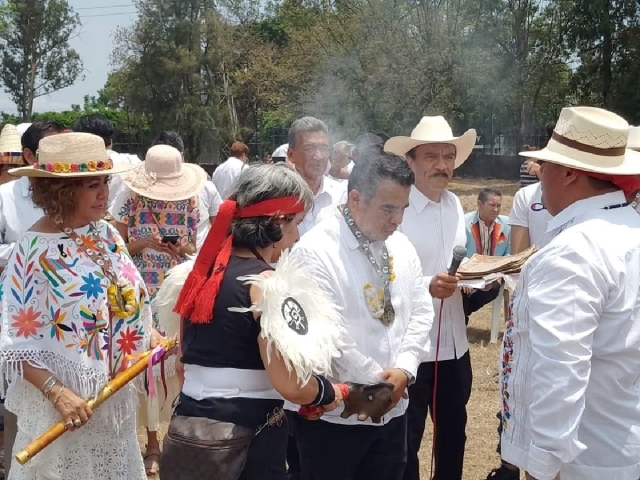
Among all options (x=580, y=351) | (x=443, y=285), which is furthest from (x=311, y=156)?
(x=580, y=351)

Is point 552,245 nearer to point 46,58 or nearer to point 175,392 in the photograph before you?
point 175,392

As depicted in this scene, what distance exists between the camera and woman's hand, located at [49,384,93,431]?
9.95 ft

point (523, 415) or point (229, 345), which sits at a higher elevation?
point (229, 345)

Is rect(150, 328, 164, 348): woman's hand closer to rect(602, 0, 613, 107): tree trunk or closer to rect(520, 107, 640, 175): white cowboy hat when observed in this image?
rect(520, 107, 640, 175): white cowboy hat

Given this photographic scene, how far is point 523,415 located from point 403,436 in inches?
33.6

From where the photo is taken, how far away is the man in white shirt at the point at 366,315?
303 cm

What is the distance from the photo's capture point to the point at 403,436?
3.22 meters

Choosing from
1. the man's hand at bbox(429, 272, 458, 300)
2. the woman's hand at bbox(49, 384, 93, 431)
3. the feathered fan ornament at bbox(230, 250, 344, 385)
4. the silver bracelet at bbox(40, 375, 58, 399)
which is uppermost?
the feathered fan ornament at bbox(230, 250, 344, 385)

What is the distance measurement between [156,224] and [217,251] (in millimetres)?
2440

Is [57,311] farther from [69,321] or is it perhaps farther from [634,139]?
[634,139]

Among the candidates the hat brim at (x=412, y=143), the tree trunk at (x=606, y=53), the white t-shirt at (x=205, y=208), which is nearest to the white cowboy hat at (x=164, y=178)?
the white t-shirt at (x=205, y=208)

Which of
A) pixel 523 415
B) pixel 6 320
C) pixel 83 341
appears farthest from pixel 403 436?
pixel 6 320

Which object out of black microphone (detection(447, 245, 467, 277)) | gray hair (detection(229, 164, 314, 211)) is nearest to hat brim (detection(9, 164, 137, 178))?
gray hair (detection(229, 164, 314, 211))

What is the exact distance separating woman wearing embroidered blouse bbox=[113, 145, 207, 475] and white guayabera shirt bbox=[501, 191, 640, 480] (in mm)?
2873
